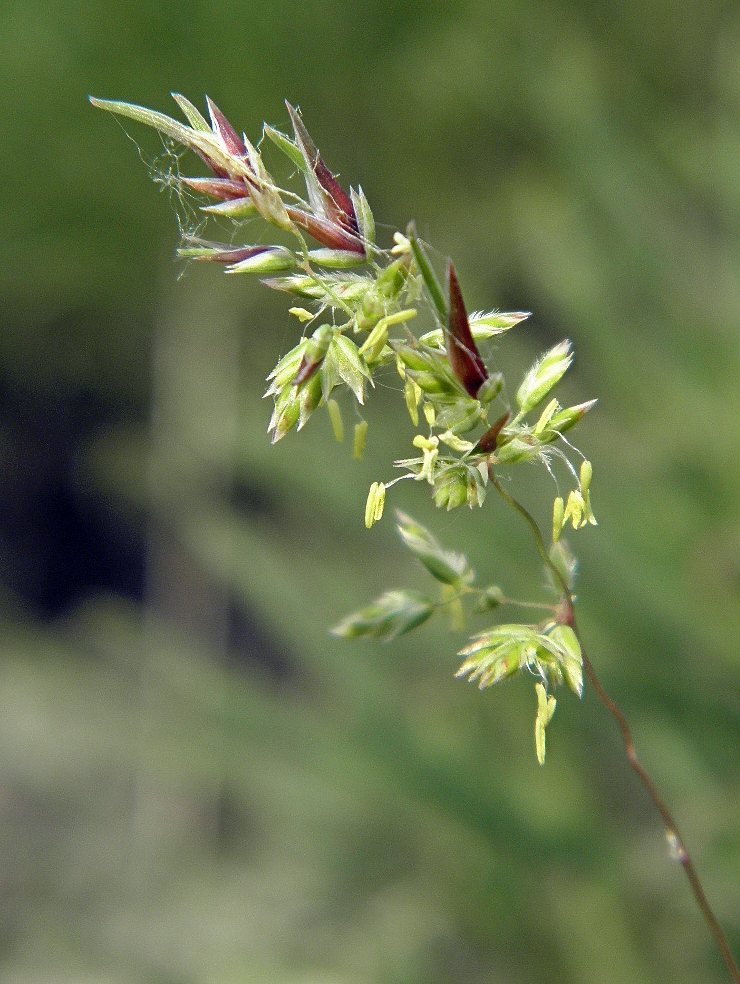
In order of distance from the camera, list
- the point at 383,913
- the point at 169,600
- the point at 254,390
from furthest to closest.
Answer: the point at 169,600
the point at 254,390
the point at 383,913

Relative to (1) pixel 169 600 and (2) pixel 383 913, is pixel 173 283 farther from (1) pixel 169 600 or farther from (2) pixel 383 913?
(2) pixel 383 913

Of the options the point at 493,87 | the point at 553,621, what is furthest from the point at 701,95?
the point at 553,621

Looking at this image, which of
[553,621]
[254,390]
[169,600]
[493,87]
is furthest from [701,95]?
[169,600]

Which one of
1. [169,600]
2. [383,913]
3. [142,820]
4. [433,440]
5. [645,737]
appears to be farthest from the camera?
[169,600]

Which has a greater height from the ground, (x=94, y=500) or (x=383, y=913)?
(x=94, y=500)

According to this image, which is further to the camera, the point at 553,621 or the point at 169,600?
the point at 169,600

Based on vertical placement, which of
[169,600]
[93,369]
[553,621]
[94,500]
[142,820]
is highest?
[553,621]

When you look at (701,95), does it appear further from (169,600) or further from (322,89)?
(169,600)
